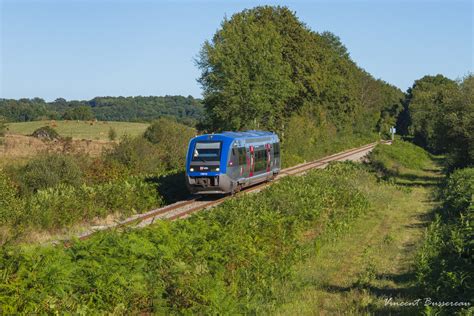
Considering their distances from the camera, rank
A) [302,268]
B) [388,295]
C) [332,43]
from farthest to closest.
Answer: [332,43], [302,268], [388,295]

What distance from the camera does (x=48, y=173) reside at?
22453 millimetres

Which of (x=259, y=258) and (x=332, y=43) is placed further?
(x=332, y=43)

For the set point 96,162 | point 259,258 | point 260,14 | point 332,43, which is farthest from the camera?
point 332,43

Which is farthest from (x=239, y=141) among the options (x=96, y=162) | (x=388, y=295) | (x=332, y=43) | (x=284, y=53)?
(x=332, y=43)

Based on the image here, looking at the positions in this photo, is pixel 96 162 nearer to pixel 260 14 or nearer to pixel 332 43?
pixel 260 14

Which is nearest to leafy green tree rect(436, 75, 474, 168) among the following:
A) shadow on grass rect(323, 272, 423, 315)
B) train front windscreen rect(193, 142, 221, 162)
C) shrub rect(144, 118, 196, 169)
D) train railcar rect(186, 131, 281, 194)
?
train railcar rect(186, 131, 281, 194)

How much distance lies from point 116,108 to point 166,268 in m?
142

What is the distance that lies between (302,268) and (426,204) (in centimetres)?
1594

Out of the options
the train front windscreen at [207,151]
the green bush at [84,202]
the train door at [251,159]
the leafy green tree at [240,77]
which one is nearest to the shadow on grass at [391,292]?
the green bush at [84,202]

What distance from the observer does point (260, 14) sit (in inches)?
2071

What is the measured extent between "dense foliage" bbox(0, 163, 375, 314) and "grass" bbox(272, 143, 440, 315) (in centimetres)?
58

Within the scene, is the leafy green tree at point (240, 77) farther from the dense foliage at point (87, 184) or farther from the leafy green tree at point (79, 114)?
the leafy green tree at point (79, 114)

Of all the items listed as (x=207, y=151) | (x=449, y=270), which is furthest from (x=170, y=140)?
(x=449, y=270)

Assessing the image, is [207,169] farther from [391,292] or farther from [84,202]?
[391,292]
